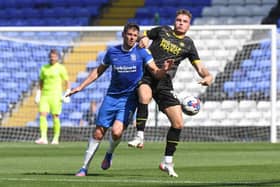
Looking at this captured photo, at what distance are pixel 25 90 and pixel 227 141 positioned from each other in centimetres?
610

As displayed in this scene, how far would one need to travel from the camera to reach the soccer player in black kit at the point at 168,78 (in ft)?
39.3

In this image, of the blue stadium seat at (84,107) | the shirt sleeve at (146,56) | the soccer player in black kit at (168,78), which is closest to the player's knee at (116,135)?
the soccer player in black kit at (168,78)

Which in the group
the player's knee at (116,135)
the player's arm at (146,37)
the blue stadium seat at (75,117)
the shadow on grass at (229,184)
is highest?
the player's arm at (146,37)

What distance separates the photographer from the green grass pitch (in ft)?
34.5

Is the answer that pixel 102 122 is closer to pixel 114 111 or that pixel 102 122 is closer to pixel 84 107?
pixel 114 111

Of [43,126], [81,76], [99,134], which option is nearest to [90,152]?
[99,134]

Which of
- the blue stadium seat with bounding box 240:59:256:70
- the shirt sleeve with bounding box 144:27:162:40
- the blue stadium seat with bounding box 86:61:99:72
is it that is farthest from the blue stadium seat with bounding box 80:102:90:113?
the shirt sleeve with bounding box 144:27:162:40

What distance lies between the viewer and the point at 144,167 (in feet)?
44.9

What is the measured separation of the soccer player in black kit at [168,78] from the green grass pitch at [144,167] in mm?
509

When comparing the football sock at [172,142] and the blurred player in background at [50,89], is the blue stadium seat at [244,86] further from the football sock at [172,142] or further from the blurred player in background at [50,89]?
the football sock at [172,142]

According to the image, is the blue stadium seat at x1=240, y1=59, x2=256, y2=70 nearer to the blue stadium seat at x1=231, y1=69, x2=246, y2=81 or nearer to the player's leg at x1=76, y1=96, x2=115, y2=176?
the blue stadium seat at x1=231, y1=69, x2=246, y2=81

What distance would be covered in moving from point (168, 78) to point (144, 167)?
5.98ft

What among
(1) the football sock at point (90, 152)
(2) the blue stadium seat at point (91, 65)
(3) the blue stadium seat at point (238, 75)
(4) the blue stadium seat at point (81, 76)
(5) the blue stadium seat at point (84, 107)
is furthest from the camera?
(4) the blue stadium seat at point (81, 76)

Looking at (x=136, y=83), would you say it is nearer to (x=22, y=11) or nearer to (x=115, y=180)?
(x=115, y=180)
